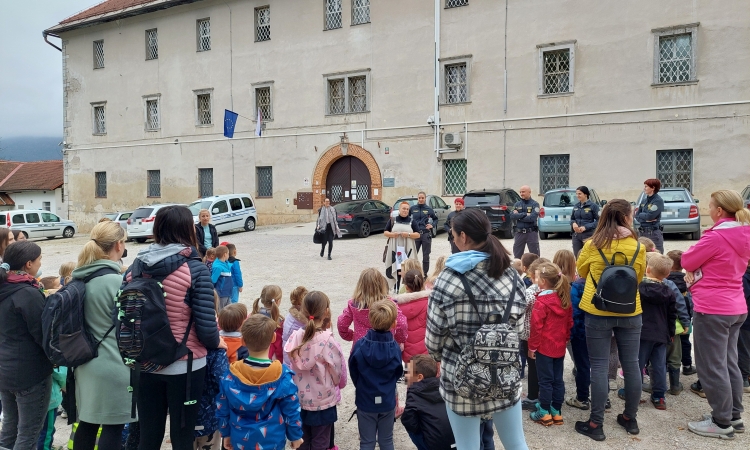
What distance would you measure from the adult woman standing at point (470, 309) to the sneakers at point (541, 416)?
5.41 ft

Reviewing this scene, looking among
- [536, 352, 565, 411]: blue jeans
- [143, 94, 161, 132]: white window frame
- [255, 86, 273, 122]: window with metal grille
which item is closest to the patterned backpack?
[536, 352, 565, 411]: blue jeans

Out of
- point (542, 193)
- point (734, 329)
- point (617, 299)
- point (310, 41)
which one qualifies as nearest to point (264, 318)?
point (617, 299)

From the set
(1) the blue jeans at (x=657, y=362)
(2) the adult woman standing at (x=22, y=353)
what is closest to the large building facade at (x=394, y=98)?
(1) the blue jeans at (x=657, y=362)

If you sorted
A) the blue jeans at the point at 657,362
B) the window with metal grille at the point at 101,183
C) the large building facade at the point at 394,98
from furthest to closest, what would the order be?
the window with metal grille at the point at 101,183 < the large building facade at the point at 394,98 < the blue jeans at the point at 657,362

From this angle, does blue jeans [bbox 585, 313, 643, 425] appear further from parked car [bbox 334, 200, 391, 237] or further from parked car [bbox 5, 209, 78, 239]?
parked car [bbox 5, 209, 78, 239]

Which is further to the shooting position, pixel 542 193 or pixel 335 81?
pixel 335 81

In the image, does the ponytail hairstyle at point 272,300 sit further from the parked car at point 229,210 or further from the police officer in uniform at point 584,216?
the parked car at point 229,210

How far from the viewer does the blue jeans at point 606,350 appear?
425 cm

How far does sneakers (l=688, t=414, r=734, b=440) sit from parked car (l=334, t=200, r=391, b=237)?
49.2 feet

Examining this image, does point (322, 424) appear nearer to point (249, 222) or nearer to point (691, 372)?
point (691, 372)

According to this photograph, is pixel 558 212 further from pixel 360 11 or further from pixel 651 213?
pixel 360 11

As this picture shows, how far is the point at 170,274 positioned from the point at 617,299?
303 cm

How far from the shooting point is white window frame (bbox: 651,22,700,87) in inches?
725

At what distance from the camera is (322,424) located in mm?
3984
